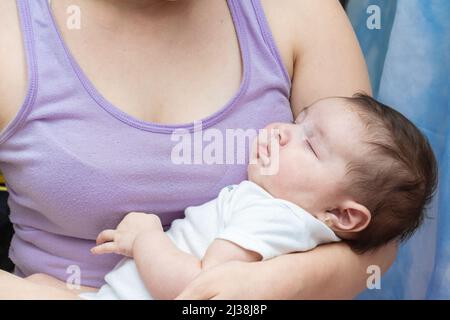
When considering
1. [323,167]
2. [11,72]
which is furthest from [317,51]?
[11,72]

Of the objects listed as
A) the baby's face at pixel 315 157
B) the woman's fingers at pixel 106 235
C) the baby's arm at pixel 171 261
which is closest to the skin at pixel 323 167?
the baby's face at pixel 315 157

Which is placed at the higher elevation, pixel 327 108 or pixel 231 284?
pixel 327 108

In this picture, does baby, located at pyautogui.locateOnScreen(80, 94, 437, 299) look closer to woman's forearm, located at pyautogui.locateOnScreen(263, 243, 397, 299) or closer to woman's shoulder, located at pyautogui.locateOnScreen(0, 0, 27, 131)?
woman's forearm, located at pyautogui.locateOnScreen(263, 243, 397, 299)

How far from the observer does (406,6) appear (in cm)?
132

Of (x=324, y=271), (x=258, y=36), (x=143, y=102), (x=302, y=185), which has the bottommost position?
(x=324, y=271)

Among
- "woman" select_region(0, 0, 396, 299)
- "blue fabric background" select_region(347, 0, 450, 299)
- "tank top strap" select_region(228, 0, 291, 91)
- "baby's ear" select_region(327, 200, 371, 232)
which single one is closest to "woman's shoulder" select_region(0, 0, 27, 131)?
"woman" select_region(0, 0, 396, 299)

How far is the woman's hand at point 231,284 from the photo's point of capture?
95cm

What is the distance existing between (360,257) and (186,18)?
48 centimetres

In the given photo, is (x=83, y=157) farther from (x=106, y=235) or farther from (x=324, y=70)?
(x=324, y=70)

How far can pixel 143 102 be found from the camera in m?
1.15

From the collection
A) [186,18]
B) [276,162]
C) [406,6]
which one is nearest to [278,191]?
[276,162]

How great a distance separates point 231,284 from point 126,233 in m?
0.20

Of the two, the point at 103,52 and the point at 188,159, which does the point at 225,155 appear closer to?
the point at 188,159

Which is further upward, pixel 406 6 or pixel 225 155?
pixel 406 6
